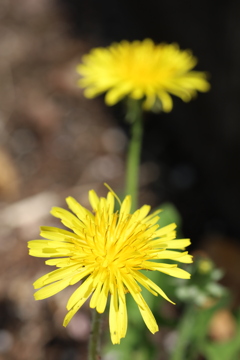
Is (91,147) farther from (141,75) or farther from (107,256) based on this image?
(107,256)

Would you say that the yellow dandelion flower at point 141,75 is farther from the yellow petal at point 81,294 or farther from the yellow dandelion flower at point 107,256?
the yellow petal at point 81,294

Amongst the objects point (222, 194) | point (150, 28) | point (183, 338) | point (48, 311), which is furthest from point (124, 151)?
point (183, 338)

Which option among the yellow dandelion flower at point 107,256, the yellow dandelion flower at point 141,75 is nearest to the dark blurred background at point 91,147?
the yellow dandelion flower at point 141,75

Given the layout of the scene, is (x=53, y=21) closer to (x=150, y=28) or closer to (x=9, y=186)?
(x=150, y=28)

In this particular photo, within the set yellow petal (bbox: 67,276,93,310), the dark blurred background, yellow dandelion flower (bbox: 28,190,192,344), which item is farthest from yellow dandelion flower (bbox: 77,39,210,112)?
yellow petal (bbox: 67,276,93,310)

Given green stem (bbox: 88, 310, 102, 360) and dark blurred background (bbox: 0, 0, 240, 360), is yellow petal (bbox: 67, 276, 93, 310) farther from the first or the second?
dark blurred background (bbox: 0, 0, 240, 360)

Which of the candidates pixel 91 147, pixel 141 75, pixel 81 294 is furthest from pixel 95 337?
pixel 91 147
